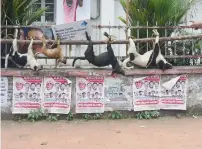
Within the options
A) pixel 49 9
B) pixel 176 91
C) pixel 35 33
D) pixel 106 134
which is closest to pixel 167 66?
pixel 176 91

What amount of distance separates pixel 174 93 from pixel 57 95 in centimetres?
206

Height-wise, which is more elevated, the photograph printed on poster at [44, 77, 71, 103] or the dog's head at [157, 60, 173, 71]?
the dog's head at [157, 60, 173, 71]

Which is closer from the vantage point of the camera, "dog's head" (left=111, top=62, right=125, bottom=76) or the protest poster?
"dog's head" (left=111, top=62, right=125, bottom=76)

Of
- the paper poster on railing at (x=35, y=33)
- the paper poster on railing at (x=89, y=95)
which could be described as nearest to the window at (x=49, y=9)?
the paper poster on railing at (x=35, y=33)

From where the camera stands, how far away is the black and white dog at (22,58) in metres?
6.53

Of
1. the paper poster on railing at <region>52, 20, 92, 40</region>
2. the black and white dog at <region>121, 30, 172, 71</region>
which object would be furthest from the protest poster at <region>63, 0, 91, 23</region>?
the black and white dog at <region>121, 30, 172, 71</region>

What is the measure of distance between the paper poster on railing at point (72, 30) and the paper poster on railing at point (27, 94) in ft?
3.05

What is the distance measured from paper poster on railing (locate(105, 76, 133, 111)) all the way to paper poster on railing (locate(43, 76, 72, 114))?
676 mm

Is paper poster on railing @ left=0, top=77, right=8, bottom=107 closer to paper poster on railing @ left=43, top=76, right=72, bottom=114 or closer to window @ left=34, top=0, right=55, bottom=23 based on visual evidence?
paper poster on railing @ left=43, top=76, right=72, bottom=114

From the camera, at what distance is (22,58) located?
662 cm

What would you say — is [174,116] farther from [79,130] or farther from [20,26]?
[20,26]

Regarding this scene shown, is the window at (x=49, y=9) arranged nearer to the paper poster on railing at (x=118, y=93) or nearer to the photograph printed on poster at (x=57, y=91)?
the photograph printed on poster at (x=57, y=91)

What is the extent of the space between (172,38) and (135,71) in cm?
91

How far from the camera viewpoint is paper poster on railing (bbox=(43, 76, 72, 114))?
6566 millimetres
